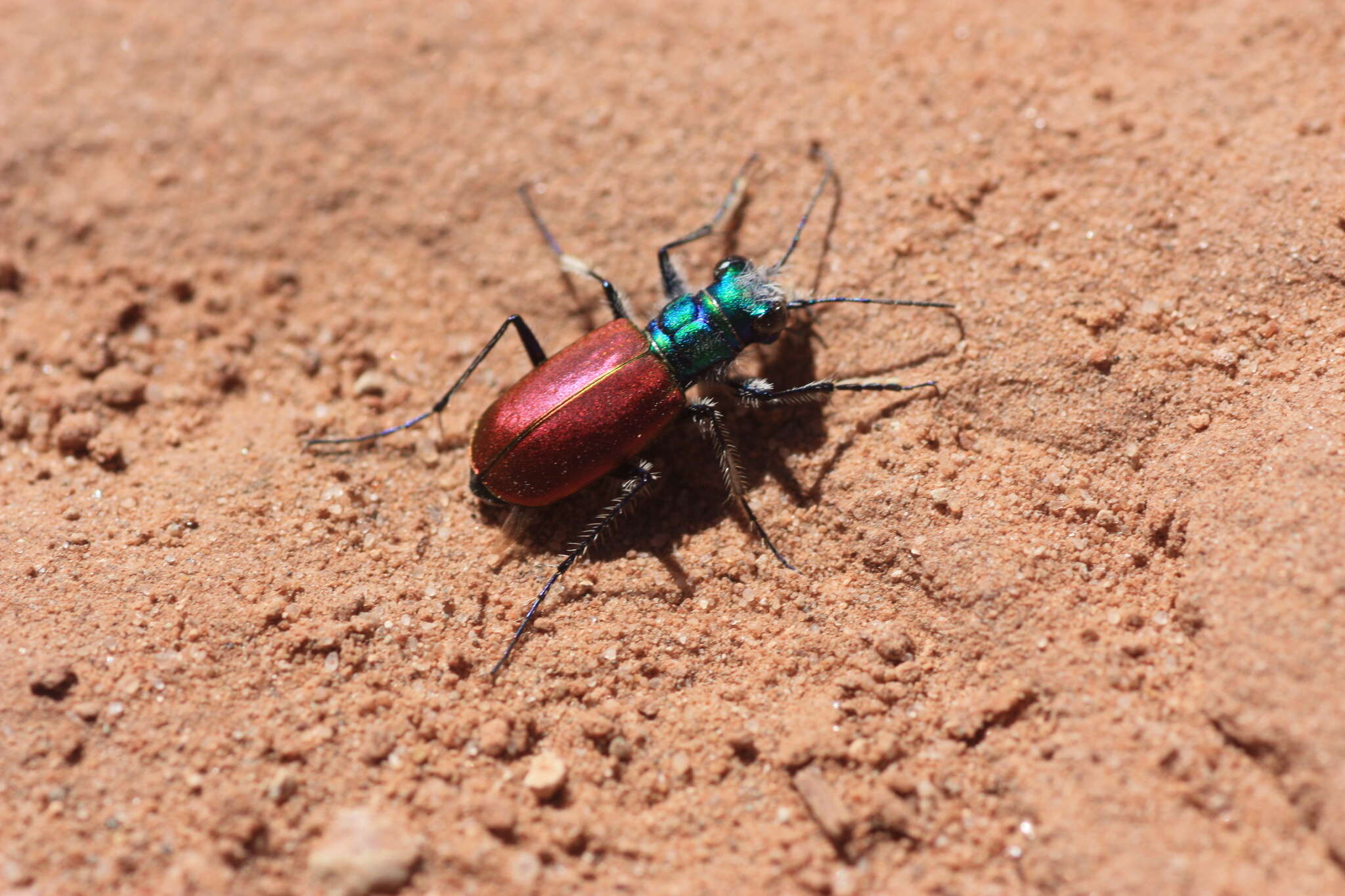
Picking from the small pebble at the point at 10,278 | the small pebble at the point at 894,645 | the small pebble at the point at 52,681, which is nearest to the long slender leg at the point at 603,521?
the small pebble at the point at 894,645

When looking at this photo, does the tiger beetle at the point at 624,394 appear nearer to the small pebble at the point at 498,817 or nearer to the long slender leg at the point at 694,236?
the long slender leg at the point at 694,236

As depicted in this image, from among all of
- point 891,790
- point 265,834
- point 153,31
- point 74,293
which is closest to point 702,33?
point 153,31

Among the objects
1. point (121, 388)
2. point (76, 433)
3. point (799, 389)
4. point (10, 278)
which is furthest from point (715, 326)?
point (10, 278)

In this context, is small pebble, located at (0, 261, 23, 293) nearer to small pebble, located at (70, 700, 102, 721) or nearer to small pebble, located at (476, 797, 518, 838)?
small pebble, located at (70, 700, 102, 721)

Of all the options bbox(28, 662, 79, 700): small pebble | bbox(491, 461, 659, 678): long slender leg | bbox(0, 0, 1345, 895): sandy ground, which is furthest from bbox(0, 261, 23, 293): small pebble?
bbox(491, 461, 659, 678): long slender leg

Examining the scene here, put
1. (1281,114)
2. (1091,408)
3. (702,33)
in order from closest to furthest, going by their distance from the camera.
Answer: (1091,408), (1281,114), (702,33)

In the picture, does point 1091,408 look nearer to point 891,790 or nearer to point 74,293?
point 891,790
